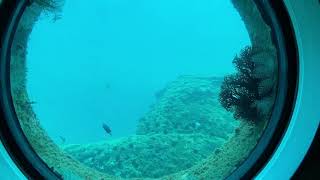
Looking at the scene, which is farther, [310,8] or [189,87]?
[189,87]

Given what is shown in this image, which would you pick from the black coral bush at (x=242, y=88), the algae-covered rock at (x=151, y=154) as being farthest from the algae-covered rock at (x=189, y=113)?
A: the black coral bush at (x=242, y=88)

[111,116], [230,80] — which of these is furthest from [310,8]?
[111,116]

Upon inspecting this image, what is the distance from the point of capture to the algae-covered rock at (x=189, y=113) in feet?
35.2

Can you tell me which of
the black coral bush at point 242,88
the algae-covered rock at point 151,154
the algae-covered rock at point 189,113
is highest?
the black coral bush at point 242,88

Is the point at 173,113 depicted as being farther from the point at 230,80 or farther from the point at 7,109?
the point at 7,109

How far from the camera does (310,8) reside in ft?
3.87

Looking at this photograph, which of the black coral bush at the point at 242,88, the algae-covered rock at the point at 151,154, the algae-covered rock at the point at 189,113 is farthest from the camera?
the algae-covered rock at the point at 189,113

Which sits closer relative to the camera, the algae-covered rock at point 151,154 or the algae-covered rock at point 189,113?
the algae-covered rock at point 151,154

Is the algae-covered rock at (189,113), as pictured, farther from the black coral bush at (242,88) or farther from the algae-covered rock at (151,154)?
the black coral bush at (242,88)

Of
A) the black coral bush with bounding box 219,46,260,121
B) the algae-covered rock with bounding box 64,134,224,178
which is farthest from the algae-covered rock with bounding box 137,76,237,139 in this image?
the black coral bush with bounding box 219,46,260,121

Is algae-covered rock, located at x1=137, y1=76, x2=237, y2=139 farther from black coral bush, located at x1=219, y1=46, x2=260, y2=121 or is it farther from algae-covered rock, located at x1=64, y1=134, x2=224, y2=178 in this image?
black coral bush, located at x1=219, y1=46, x2=260, y2=121

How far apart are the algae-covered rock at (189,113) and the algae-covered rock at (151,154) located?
869 mm

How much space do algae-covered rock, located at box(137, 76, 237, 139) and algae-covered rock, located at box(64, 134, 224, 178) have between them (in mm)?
869

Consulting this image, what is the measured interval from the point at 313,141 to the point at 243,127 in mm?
958
